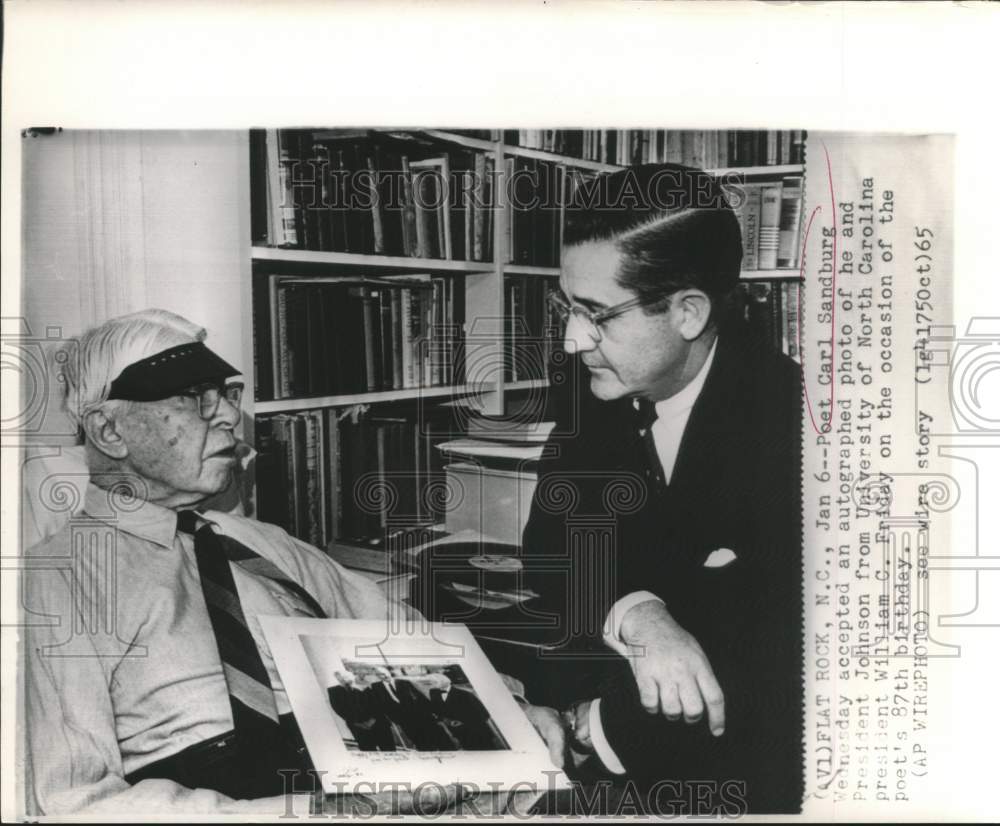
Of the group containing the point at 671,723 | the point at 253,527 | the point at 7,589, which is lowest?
the point at 671,723

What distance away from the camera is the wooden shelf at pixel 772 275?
5.23 ft

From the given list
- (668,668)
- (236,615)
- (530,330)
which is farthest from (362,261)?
(668,668)

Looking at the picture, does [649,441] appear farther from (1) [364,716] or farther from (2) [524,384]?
(1) [364,716]

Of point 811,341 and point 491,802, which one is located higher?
point 811,341

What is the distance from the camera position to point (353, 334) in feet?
5.32

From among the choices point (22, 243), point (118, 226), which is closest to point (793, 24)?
point (118, 226)

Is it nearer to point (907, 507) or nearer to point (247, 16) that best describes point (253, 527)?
point (247, 16)

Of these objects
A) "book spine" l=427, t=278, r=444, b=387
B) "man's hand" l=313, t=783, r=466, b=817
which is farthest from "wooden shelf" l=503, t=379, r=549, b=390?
"man's hand" l=313, t=783, r=466, b=817

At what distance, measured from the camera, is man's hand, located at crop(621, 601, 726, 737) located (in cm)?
161

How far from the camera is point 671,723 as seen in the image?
162 centimetres

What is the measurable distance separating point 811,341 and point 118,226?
1.31 m

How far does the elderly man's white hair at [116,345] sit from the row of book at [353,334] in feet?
0.47

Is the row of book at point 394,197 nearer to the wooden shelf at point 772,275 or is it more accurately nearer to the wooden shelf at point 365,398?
the wooden shelf at point 365,398

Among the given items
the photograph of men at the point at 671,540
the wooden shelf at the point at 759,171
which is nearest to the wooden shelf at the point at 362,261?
the photograph of men at the point at 671,540
